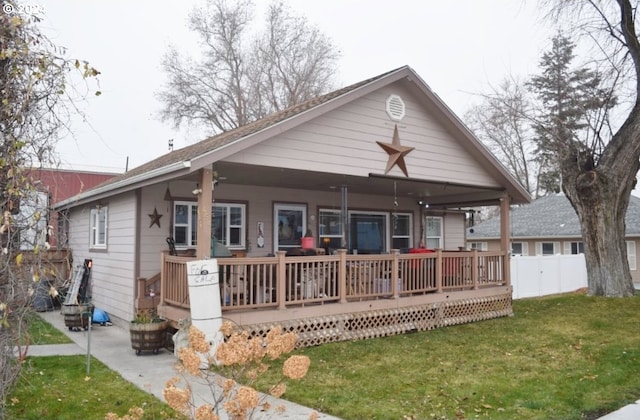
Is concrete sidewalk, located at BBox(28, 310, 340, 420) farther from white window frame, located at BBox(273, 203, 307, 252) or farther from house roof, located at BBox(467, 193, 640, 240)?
house roof, located at BBox(467, 193, 640, 240)

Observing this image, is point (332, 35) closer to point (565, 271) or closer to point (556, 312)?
point (565, 271)

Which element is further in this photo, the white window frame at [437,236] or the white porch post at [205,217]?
the white window frame at [437,236]

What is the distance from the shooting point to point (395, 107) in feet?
33.4

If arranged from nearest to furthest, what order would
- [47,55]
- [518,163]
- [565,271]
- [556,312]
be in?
1. [47,55]
2. [556,312]
3. [565,271]
4. [518,163]

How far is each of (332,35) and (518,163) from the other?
17022 mm

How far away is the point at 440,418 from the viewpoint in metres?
5.03

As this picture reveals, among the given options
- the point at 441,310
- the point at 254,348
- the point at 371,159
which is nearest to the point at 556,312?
the point at 441,310

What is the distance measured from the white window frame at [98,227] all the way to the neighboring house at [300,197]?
0.16ft

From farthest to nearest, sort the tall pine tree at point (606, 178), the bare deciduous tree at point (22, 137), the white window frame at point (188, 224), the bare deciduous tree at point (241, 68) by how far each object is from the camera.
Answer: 1. the bare deciduous tree at point (241, 68)
2. the tall pine tree at point (606, 178)
3. the white window frame at point (188, 224)
4. the bare deciduous tree at point (22, 137)

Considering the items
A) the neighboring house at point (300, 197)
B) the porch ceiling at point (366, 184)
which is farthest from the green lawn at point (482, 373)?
the porch ceiling at point (366, 184)

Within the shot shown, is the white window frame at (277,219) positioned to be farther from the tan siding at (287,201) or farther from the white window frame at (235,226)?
the white window frame at (235,226)

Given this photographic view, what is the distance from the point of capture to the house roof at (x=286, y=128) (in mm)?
7594

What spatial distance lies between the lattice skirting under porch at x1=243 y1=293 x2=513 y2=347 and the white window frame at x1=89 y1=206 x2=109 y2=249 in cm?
563
